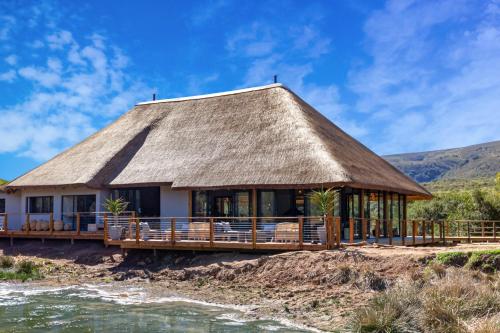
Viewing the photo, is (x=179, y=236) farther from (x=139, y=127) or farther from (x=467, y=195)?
(x=467, y=195)

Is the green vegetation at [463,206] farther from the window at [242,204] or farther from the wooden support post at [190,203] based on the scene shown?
the wooden support post at [190,203]

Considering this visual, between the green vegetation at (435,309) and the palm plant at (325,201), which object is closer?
the green vegetation at (435,309)

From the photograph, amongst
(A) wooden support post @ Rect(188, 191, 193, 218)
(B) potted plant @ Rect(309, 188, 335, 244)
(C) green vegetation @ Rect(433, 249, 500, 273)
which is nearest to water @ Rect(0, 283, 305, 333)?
(B) potted plant @ Rect(309, 188, 335, 244)

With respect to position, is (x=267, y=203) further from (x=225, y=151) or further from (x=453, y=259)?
(x=453, y=259)

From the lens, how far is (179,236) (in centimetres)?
2047

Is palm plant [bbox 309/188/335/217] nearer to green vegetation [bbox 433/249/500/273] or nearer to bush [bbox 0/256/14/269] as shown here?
green vegetation [bbox 433/249/500/273]

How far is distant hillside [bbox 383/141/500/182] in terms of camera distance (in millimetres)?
127031

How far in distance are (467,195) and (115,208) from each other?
2421 centimetres

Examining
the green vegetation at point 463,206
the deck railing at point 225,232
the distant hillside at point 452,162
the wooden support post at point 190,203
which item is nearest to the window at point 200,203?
the wooden support post at point 190,203

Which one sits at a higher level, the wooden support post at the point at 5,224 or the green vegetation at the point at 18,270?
the wooden support post at the point at 5,224

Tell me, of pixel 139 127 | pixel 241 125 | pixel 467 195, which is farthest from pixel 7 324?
pixel 467 195

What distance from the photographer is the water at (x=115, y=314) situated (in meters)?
12.7

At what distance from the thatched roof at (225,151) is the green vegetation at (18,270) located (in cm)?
455

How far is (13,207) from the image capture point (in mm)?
30125
